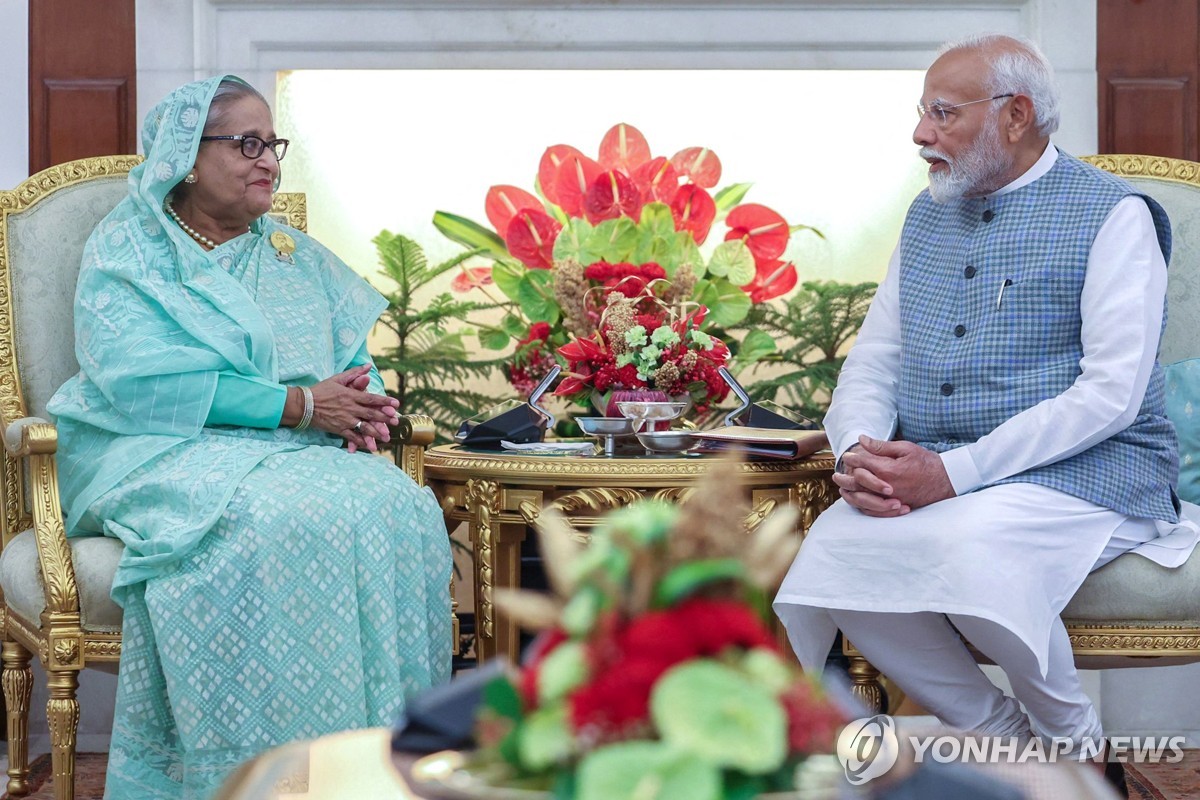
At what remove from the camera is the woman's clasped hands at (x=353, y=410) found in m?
2.91

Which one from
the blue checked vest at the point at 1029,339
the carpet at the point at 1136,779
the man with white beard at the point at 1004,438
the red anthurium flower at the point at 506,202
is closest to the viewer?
the man with white beard at the point at 1004,438

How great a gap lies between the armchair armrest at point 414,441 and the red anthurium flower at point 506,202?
A: 3.15ft

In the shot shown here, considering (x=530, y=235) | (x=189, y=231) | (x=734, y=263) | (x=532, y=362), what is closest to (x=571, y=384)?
(x=532, y=362)

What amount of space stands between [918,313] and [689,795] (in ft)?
7.25

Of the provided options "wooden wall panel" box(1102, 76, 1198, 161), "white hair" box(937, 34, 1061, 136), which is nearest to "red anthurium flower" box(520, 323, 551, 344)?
"white hair" box(937, 34, 1061, 136)

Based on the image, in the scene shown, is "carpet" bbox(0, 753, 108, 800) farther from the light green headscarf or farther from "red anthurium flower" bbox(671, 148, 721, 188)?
"red anthurium flower" bbox(671, 148, 721, 188)

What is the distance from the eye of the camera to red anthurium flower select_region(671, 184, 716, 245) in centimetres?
364

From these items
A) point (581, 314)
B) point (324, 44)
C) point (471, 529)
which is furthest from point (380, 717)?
point (324, 44)

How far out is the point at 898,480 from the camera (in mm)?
2605

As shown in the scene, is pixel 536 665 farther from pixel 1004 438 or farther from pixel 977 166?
pixel 977 166

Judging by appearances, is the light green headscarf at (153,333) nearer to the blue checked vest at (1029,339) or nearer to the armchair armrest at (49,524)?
the armchair armrest at (49,524)

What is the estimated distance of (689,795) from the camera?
2.78 feet

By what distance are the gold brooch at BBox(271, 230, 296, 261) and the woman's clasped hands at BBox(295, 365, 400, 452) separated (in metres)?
0.41

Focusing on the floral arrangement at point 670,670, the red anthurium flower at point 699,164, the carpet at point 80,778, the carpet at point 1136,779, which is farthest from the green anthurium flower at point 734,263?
the floral arrangement at point 670,670
